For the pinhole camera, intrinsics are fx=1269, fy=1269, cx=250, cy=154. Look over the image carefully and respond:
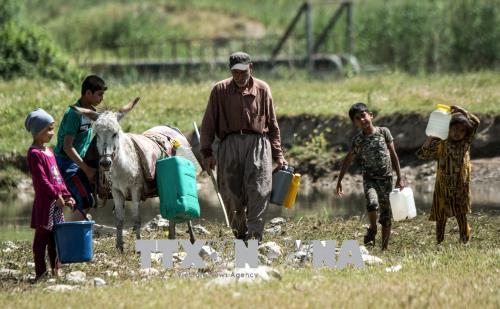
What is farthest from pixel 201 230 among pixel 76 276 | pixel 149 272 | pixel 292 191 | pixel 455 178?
pixel 76 276

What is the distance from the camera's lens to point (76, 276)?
39.3 ft

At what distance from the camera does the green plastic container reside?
43.5 feet

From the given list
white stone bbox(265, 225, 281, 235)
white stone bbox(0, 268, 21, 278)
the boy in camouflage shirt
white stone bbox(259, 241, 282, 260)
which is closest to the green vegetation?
white stone bbox(265, 225, 281, 235)

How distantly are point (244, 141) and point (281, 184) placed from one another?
2.12 ft

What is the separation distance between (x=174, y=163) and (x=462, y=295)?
14.5 feet

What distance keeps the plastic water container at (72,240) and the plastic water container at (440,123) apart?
3.89 m

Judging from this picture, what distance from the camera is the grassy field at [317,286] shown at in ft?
32.2

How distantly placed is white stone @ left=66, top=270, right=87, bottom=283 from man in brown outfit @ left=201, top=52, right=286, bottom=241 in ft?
6.81

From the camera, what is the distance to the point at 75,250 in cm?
1199

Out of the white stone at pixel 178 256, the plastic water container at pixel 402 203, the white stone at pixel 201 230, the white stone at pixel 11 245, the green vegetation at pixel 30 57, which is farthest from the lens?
the green vegetation at pixel 30 57

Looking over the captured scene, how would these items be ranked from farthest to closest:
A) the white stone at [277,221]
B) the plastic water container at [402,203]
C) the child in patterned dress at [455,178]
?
the white stone at [277,221], the plastic water container at [402,203], the child in patterned dress at [455,178]

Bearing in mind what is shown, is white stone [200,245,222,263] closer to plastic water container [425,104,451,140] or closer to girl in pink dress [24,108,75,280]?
girl in pink dress [24,108,75,280]

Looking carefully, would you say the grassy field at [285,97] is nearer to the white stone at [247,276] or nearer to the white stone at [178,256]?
the white stone at [178,256]

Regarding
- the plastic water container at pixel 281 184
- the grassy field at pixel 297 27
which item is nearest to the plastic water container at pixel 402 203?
the plastic water container at pixel 281 184
